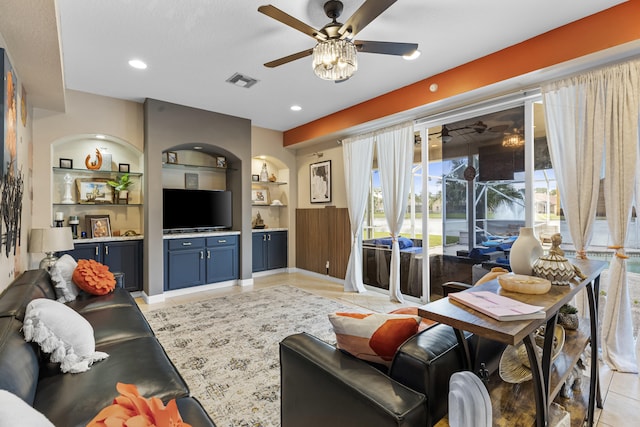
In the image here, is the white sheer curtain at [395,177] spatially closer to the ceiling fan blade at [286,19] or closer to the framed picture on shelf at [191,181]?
the ceiling fan blade at [286,19]

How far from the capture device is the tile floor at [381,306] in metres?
1.93

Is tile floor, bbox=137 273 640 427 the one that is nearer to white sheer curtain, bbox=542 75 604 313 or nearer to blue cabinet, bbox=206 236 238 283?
blue cabinet, bbox=206 236 238 283

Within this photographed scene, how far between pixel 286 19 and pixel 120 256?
3954mm

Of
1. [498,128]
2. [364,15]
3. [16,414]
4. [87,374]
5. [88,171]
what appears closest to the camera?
[16,414]

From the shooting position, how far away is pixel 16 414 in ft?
2.39

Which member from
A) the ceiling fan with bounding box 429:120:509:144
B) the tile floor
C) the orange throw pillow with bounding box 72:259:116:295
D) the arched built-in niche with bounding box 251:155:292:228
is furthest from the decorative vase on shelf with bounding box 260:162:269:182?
the orange throw pillow with bounding box 72:259:116:295

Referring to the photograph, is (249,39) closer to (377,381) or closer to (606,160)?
(377,381)

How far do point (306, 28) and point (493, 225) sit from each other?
110 inches

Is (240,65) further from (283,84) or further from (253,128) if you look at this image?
(253,128)

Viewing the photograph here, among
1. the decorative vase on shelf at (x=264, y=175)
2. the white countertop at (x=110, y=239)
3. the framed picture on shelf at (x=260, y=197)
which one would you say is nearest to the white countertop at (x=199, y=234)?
the white countertop at (x=110, y=239)

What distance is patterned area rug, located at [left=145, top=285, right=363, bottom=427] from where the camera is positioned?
80.8 inches

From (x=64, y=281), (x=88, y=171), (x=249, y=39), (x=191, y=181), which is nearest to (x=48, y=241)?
(x=64, y=281)

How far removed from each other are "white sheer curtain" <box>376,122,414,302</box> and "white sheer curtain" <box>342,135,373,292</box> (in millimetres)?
296

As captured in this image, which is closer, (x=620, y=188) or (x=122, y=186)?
(x=620, y=188)
